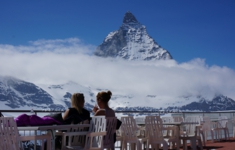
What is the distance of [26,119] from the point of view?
3.95 meters

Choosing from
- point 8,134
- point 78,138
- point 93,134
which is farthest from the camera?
point 78,138

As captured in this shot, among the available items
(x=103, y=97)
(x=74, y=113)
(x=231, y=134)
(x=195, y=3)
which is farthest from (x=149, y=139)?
(x=195, y=3)

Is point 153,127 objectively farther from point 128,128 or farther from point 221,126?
point 221,126

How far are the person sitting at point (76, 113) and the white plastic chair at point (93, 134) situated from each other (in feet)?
0.91

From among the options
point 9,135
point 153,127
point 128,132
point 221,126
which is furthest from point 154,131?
point 221,126

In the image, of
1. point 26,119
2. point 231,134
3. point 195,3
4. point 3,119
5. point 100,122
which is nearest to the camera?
point 3,119

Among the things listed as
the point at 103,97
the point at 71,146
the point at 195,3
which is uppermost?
the point at 195,3

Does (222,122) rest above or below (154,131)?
above

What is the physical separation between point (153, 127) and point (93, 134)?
181 centimetres

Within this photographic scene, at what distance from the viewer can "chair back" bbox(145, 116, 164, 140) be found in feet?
19.3

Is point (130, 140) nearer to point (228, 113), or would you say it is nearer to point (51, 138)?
point (51, 138)

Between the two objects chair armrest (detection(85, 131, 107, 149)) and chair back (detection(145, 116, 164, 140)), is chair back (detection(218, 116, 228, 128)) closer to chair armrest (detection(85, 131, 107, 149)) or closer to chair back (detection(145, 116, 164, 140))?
chair back (detection(145, 116, 164, 140))

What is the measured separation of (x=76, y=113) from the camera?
479 centimetres

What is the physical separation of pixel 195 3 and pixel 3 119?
15806 cm
